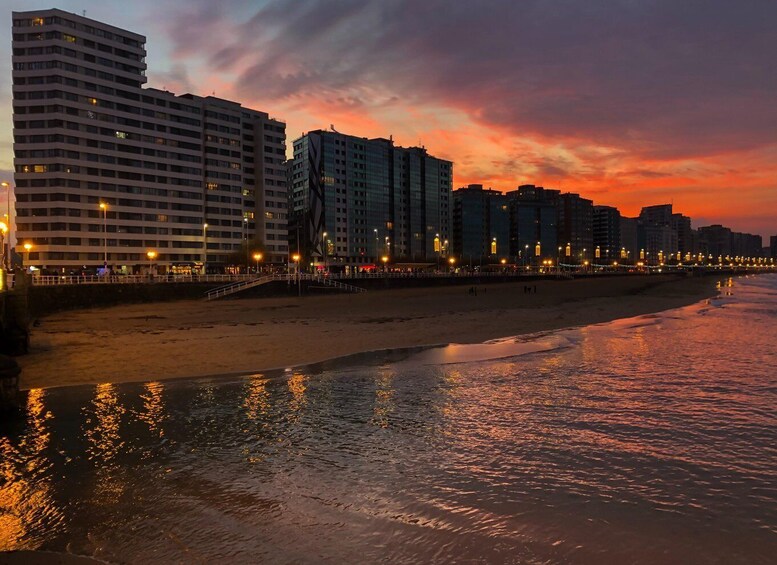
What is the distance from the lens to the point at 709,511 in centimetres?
849

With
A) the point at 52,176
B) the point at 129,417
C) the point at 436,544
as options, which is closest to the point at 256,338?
the point at 129,417

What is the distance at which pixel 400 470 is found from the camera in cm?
1032

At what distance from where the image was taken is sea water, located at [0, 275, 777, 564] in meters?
7.61

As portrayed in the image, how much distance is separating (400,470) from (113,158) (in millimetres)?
120676

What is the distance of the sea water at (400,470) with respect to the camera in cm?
761

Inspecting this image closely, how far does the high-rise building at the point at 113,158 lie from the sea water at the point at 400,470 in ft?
310

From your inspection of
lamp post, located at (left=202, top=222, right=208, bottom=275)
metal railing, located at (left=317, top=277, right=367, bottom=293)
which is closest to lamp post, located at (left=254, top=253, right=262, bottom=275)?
lamp post, located at (left=202, top=222, right=208, bottom=275)

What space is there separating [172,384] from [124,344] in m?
12.0

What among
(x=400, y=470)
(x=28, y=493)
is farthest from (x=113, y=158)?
(x=400, y=470)

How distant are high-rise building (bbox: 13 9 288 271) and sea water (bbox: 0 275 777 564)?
94.6 meters

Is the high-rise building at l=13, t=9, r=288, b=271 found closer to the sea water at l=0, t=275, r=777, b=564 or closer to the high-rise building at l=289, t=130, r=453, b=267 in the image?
the high-rise building at l=289, t=130, r=453, b=267

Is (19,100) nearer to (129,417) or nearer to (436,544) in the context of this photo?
(129,417)

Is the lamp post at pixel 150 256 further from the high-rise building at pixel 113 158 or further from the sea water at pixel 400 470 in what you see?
the sea water at pixel 400 470

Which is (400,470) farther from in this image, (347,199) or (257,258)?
(347,199)
